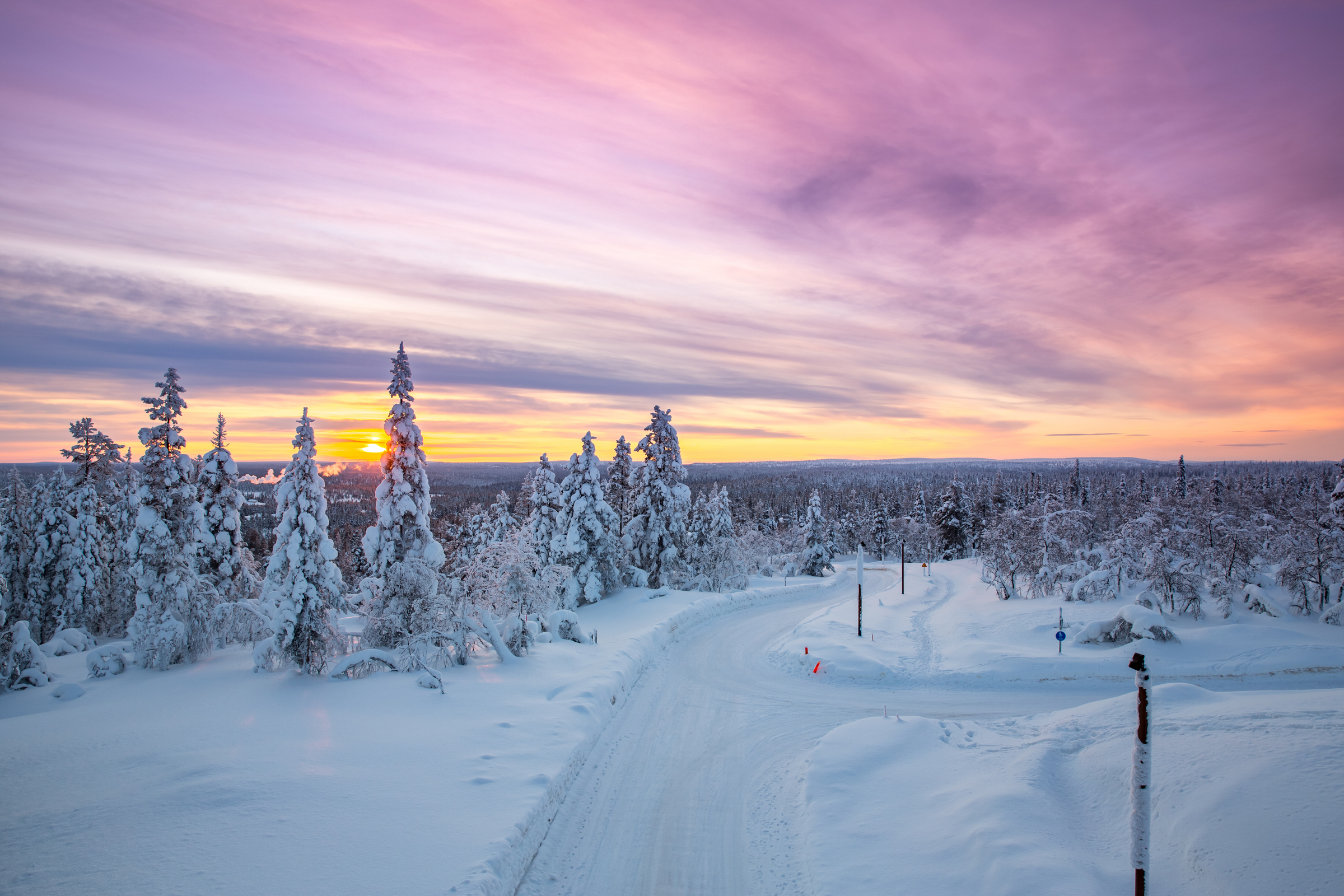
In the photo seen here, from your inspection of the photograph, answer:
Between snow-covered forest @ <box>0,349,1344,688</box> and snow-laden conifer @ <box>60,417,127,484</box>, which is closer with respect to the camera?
snow-covered forest @ <box>0,349,1344,688</box>

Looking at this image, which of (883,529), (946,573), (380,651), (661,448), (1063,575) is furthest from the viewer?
(883,529)

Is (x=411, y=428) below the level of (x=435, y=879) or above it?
above

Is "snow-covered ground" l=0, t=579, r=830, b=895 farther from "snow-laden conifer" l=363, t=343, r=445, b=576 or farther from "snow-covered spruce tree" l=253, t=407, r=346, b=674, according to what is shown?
"snow-laden conifer" l=363, t=343, r=445, b=576

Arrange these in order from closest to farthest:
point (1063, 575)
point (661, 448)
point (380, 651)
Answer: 1. point (380, 651)
2. point (1063, 575)
3. point (661, 448)

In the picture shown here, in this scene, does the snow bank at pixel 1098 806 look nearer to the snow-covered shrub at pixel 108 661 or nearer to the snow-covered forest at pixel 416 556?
the snow-covered forest at pixel 416 556

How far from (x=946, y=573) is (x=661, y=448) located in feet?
107

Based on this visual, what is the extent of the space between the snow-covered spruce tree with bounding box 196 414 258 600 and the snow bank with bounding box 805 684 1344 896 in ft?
96.3

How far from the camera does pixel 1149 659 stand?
23.1m

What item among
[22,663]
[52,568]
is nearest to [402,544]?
[22,663]

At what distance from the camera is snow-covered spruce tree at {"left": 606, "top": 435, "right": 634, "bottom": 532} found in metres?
45.1

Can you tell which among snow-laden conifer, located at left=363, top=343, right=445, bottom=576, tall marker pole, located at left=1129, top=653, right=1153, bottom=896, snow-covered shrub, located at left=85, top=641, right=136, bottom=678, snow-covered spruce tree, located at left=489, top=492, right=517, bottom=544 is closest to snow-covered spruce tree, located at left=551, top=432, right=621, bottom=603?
snow-covered spruce tree, located at left=489, top=492, right=517, bottom=544

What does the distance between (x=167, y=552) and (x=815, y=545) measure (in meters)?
54.2

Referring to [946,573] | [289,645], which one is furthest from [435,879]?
[946,573]

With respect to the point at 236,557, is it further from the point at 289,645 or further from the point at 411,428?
the point at 411,428
